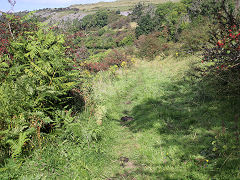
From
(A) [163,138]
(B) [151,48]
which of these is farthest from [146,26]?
(A) [163,138]

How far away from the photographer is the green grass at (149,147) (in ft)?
10.8

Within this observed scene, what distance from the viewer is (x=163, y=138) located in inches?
178

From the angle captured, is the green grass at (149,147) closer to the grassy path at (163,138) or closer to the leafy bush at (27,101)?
the grassy path at (163,138)

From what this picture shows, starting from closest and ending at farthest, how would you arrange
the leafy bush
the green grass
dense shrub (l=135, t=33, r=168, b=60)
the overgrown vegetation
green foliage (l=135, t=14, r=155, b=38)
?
the green grass, the overgrown vegetation, the leafy bush, dense shrub (l=135, t=33, r=168, b=60), green foliage (l=135, t=14, r=155, b=38)

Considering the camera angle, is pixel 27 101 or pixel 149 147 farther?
pixel 149 147

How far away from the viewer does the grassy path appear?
340 cm

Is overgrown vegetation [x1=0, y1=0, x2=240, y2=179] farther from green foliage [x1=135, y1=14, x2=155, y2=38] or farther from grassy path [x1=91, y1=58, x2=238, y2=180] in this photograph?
green foliage [x1=135, y1=14, x2=155, y2=38]

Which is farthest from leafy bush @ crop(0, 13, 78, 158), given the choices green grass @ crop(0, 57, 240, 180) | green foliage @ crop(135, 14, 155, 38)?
green foliage @ crop(135, 14, 155, 38)

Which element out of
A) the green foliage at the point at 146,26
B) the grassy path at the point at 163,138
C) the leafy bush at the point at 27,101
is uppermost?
the green foliage at the point at 146,26

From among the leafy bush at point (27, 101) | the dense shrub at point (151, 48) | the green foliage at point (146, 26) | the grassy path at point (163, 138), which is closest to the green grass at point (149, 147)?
the grassy path at point (163, 138)

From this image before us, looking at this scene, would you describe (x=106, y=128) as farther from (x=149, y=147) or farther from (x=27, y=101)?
(x=27, y=101)

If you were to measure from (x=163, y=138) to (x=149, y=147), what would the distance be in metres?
0.50

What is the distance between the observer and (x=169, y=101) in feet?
23.1

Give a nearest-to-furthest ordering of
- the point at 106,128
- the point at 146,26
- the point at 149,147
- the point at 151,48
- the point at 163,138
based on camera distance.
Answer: the point at 149,147 < the point at 163,138 < the point at 106,128 < the point at 151,48 < the point at 146,26
